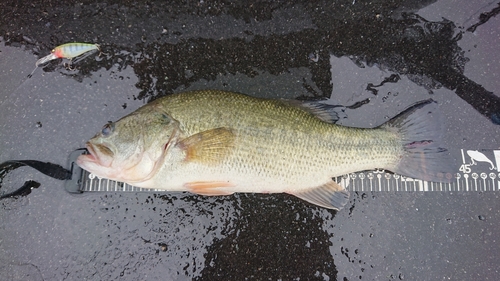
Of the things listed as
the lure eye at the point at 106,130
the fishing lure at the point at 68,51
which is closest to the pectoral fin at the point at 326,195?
the lure eye at the point at 106,130

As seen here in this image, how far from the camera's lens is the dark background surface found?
7.74 ft

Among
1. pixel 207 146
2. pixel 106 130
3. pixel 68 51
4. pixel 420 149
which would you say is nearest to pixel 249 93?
pixel 207 146

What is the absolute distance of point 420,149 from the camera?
2225mm

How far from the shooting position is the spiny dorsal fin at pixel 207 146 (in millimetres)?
1963

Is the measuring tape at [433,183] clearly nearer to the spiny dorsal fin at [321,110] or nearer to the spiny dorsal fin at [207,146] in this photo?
the spiny dorsal fin at [321,110]

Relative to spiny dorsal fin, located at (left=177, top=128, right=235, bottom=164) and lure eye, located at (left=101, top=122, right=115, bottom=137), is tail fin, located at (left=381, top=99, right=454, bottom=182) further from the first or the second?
→ lure eye, located at (left=101, top=122, right=115, bottom=137)

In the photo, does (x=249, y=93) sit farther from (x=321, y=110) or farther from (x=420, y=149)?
(x=420, y=149)

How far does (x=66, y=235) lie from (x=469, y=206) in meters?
2.83

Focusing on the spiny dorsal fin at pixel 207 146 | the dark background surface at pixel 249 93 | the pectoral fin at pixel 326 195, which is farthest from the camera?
the dark background surface at pixel 249 93

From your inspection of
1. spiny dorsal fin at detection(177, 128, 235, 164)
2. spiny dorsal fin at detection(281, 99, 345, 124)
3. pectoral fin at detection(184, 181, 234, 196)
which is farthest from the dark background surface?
spiny dorsal fin at detection(177, 128, 235, 164)

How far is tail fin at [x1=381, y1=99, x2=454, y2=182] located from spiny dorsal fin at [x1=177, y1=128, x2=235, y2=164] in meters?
1.08

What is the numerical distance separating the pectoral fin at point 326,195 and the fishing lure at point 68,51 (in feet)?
5.78

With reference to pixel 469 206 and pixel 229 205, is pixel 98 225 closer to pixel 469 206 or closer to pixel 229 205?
pixel 229 205

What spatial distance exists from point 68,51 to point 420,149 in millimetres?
2496
